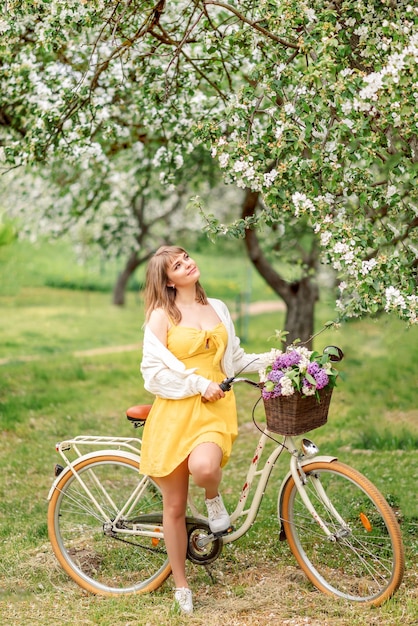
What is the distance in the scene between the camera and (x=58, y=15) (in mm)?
5078

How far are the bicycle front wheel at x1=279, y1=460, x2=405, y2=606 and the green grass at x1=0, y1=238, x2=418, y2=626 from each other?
4.9 inches

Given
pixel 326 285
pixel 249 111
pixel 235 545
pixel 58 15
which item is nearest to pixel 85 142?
pixel 58 15

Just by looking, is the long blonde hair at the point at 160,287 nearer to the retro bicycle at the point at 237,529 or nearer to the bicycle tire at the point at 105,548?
the retro bicycle at the point at 237,529

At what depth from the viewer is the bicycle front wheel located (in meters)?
4.15

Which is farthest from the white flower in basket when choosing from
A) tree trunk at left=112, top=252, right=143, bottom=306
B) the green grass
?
tree trunk at left=112, top=252, right=143, bottom=306

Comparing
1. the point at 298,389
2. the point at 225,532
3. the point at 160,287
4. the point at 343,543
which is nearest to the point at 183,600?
the point at 225,532

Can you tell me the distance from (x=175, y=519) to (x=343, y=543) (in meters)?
0.88

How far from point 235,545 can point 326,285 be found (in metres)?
A: 12.8

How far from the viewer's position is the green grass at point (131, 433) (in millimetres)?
4480

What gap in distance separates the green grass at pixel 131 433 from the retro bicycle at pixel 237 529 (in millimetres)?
142

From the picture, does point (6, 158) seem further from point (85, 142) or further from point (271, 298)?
point (271, 298)

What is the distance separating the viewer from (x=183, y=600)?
14.5 feet

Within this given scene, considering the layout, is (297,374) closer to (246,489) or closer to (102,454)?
(246,489)

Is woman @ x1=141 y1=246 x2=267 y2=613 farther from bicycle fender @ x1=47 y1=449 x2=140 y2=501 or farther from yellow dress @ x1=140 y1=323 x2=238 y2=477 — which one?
bicycle fender @ x1=47 y1=449 x2=140 y2=501
